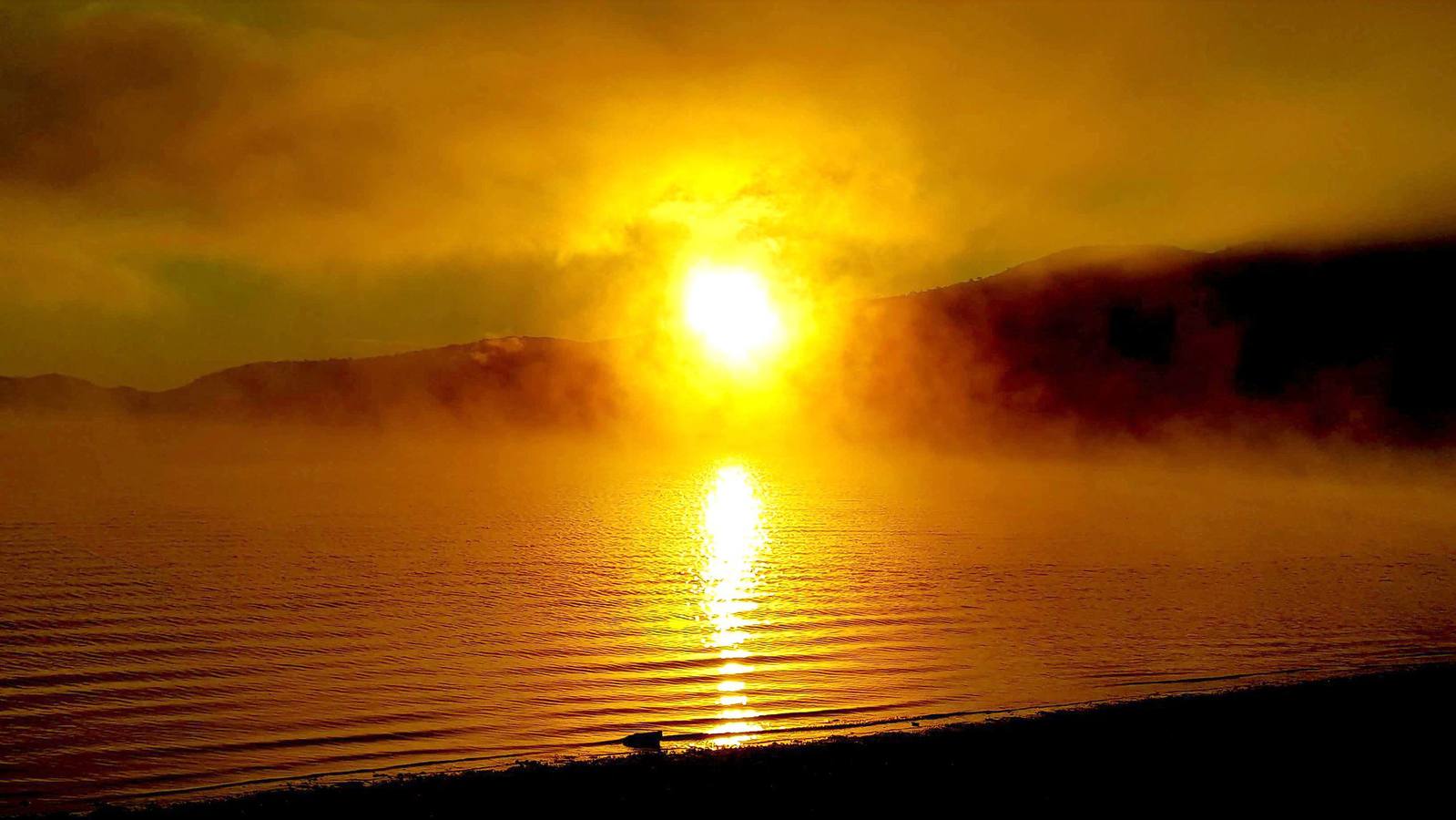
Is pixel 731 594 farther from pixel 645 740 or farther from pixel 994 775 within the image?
pixel 994 775

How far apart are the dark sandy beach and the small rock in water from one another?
0.96 meters

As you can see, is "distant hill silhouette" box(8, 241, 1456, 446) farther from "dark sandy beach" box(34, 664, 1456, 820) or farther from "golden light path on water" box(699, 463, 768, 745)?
"dark sandy beach" box(34, 664, 1456, 820)

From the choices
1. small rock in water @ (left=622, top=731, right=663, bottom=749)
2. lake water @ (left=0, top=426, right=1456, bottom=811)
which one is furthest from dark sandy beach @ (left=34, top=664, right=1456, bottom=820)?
lake water @ (left=0, top=426, right=1456, bottom=811)

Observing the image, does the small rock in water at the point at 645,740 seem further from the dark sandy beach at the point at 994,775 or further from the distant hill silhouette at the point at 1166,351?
the distant hill silhouette at the point at 1166,351

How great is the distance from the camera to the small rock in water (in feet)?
47.6

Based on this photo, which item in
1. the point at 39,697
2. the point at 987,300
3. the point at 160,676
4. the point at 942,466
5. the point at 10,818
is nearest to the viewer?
the point at 10,818

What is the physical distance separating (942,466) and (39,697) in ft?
290

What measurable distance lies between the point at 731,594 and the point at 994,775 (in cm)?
1764

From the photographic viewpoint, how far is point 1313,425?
130 m

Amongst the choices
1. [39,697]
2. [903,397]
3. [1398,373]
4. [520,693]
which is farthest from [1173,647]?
[903,397]

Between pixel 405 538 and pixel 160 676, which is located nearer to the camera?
pixel 160 676

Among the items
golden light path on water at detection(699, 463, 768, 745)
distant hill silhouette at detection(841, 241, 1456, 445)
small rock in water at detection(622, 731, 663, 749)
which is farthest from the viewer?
distant hill silhouette at detection(841, 241, 1456, 445)

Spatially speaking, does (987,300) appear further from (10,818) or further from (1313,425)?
(10,818)

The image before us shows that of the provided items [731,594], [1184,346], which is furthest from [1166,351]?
[731,594]
